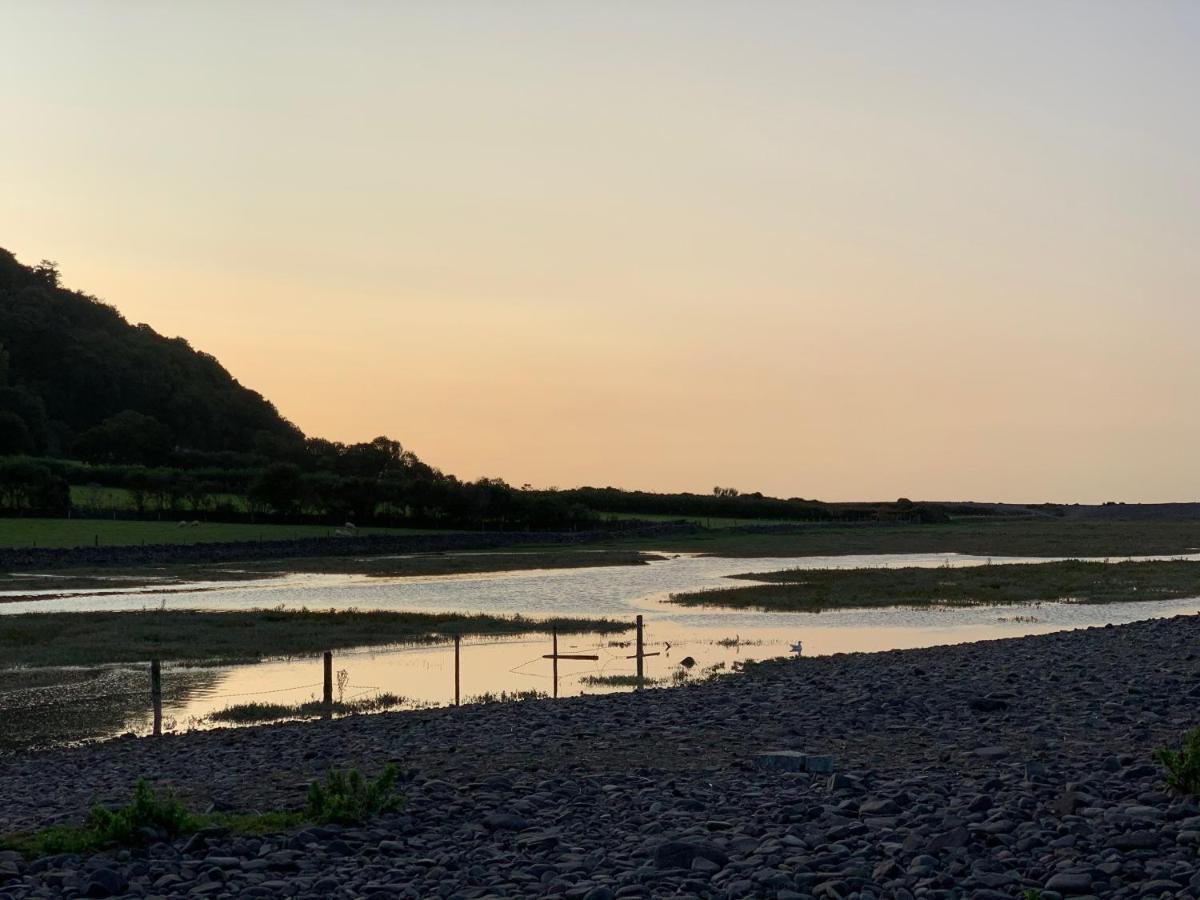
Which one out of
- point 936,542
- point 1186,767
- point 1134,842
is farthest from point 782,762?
point 936,542

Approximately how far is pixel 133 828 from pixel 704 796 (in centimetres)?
538

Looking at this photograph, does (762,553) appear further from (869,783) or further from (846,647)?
(869,783)

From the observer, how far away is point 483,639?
3844 cm

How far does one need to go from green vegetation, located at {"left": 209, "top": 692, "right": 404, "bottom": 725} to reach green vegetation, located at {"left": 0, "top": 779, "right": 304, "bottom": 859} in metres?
11.8

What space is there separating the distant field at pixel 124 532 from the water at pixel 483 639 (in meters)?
22.3

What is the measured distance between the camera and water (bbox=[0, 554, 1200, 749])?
88.1 ft

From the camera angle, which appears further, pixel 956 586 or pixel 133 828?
pixel 956 586

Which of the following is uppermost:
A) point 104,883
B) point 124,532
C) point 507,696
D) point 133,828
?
point 124,532

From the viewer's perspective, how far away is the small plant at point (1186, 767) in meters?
11.5

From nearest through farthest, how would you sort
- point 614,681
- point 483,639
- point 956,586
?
point 614,681
point 483,639
point 956,586

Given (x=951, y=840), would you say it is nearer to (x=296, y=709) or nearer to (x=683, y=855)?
(x=683, y=855)

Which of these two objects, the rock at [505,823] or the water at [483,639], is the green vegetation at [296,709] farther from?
the rock at [505,823]

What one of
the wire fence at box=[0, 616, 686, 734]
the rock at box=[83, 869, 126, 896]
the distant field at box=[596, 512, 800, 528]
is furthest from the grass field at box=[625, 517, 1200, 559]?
the rock at box=[83, 869, 126, 896]

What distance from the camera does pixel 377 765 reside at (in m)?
15.7
